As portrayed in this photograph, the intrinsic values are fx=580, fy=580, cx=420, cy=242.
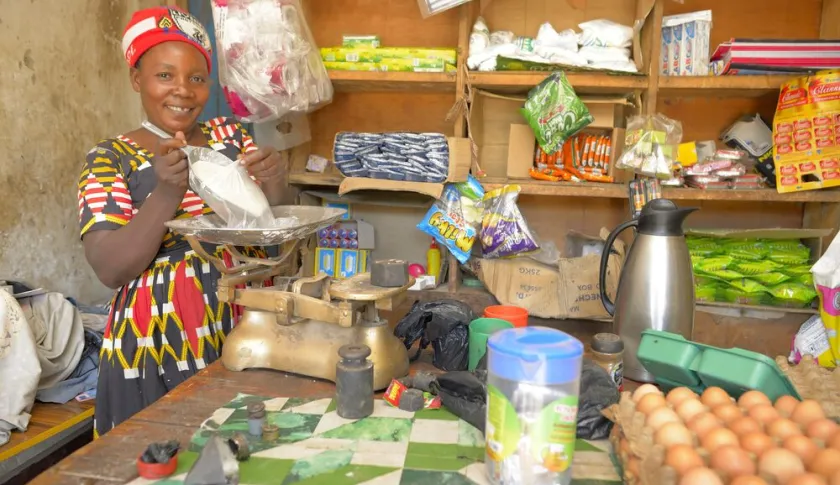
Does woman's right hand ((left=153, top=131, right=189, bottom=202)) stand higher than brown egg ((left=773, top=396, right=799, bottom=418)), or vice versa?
woman's right hand ((left=153, top=131, right=189, bottom=202))

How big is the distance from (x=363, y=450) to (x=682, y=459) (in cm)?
48

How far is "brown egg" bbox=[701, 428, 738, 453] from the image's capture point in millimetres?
772

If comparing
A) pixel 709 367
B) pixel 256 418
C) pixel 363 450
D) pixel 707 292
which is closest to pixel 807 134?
pixel 707 292

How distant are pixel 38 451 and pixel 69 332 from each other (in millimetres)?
420

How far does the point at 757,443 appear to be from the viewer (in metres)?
0.77

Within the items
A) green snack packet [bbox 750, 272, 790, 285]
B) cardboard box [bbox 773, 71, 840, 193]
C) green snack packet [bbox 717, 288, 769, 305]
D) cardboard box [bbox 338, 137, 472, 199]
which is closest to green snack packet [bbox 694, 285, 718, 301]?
green snack packet [bbox 717, 288, 769, 305]

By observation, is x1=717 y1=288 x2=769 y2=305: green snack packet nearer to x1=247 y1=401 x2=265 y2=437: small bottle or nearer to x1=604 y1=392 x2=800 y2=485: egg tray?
x1=604 y1=392 x2=800 y2=485: egg tray

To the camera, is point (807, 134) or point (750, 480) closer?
point (750, 480)

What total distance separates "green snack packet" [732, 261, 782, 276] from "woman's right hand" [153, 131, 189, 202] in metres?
2.17

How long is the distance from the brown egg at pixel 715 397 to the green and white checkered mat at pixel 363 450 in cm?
18

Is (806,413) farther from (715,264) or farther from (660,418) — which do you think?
(715,264)

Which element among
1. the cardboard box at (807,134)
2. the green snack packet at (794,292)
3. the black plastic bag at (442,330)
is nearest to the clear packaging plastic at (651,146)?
the cardboard box at (807,134)

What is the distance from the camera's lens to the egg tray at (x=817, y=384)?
0.94 m

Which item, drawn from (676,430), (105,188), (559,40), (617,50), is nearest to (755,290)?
(617,50)
